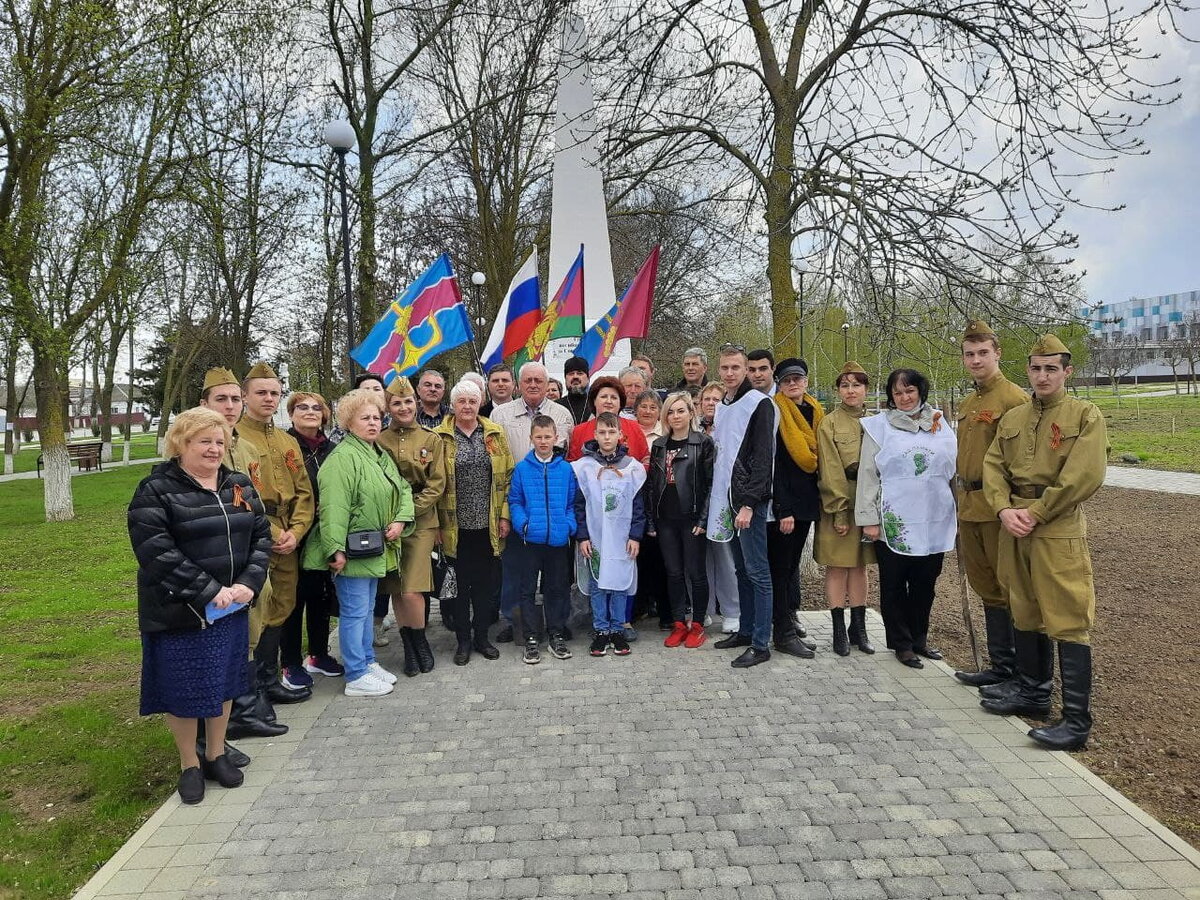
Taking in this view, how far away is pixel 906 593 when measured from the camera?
505 cm

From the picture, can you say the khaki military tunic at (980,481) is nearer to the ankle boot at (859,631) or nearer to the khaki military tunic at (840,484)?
the khaki military tunic at (840,484)

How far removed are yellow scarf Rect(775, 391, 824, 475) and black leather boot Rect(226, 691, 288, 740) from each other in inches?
146

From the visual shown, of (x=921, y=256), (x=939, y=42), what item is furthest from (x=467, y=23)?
(x=921, y=256)

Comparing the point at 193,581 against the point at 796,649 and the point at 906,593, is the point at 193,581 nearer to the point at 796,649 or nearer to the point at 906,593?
the point at 796,649

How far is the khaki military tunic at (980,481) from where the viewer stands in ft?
14.6

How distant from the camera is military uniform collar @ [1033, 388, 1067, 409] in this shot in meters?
3.90

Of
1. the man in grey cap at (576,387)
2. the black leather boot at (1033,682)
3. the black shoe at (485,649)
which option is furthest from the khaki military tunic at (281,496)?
the black leather boot at (1033,682)

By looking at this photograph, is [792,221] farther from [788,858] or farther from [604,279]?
[788,858]

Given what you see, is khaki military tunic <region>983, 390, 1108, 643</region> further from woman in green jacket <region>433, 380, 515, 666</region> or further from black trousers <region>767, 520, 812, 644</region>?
woman in green jacket <region>433, 380, 515, 666</region>

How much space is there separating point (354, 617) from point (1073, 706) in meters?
4.19

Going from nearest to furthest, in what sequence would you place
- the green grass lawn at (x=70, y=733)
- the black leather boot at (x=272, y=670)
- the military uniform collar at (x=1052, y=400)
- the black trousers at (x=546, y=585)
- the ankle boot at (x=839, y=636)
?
1. the green grass lawn at (x=70, y=733)
2. the military uniform collar at (x=1052, y=400)
3. the black leather boot at (x=272, y=670)
4. the ankle boot at (x=839, y=636)
5. the black trousers at (x=546, y=585)

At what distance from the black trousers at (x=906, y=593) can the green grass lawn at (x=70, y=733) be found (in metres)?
4.52

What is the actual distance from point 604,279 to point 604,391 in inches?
207

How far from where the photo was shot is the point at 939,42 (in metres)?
6.45
